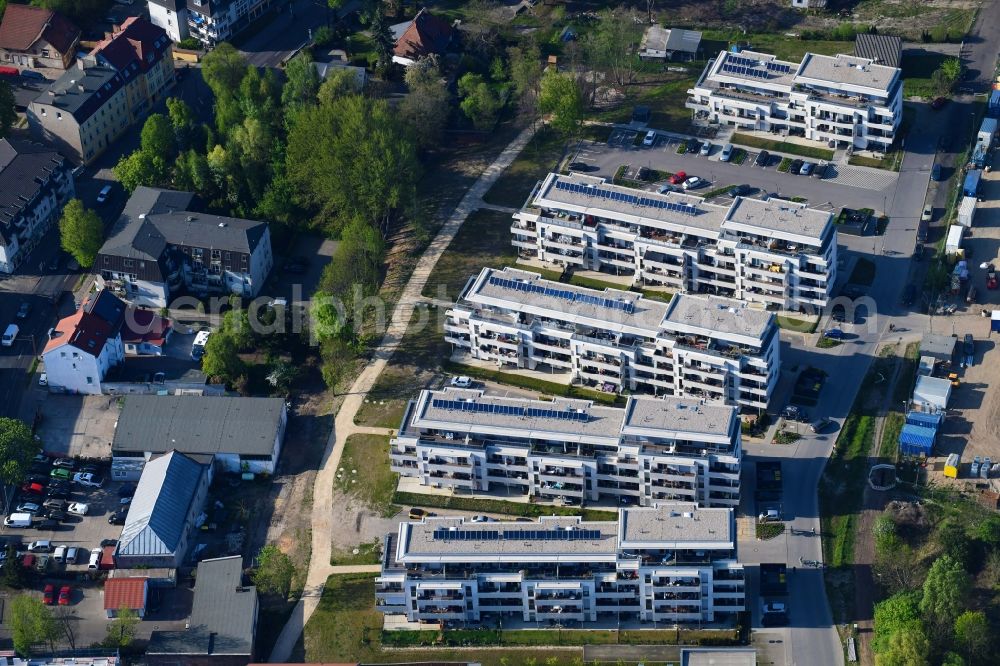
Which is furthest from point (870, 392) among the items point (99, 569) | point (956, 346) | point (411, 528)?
point (99, 569)

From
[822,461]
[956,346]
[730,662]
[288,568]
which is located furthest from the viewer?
[956,346]

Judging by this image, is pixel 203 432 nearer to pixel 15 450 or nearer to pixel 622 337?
pixel 15 450

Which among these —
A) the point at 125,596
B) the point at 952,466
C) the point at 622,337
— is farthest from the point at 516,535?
the point at 952,466

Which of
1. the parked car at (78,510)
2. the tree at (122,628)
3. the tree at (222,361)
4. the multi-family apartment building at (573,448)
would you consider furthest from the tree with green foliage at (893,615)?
→ the parked car at (78,510)

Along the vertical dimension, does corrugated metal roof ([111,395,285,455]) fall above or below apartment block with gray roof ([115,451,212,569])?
above

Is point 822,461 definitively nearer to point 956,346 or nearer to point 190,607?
point 956,346

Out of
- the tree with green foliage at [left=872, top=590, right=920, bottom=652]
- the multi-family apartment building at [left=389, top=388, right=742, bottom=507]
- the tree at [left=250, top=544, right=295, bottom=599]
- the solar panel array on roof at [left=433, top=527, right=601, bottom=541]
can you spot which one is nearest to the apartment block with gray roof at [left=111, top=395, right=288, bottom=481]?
the multi-family apartment building at [left=389, top=388, right=742, bottom=507]

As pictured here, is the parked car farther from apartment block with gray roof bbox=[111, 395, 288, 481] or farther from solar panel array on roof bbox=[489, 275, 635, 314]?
solar panel array on roof bbox=[489, 275, 635, 314]
